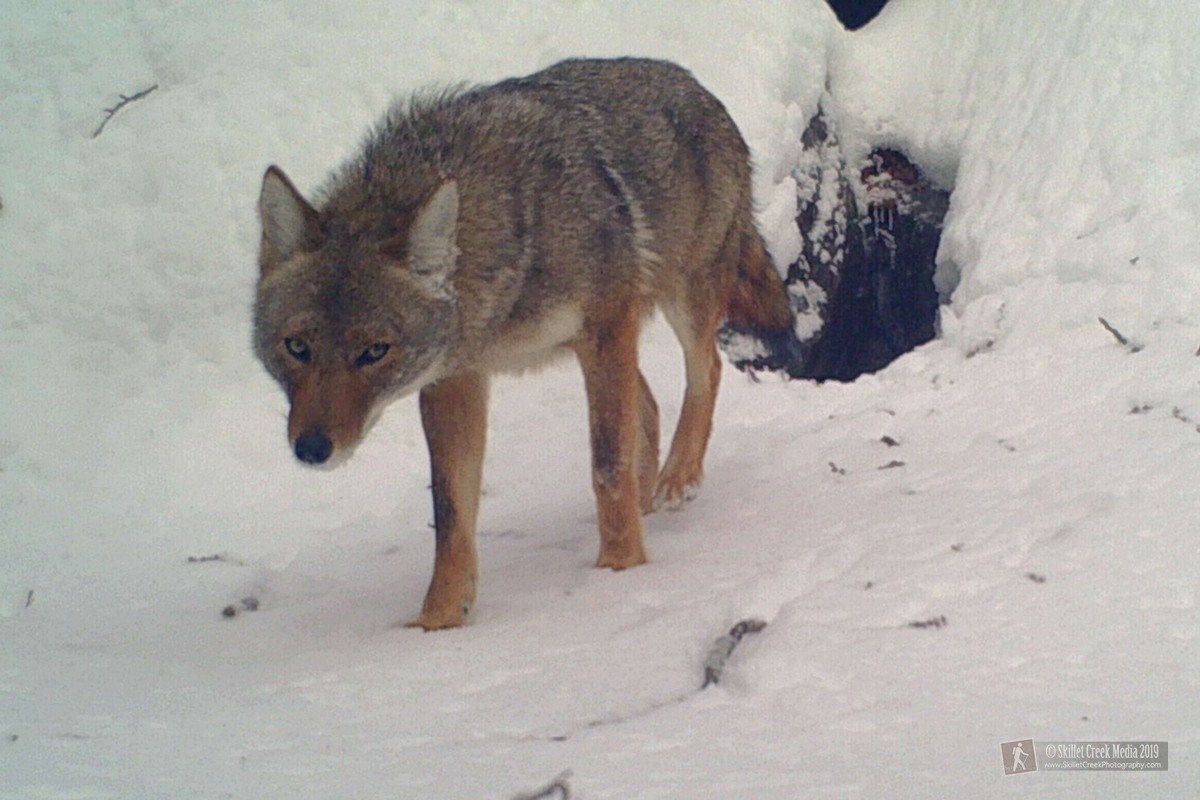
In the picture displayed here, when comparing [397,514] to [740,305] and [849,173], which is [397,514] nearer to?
[740,305]

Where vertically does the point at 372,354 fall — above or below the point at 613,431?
above

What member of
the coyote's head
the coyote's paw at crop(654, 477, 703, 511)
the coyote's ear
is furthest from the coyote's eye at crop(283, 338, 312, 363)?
the coyote's paw at crop(654, 477, 703, 511)

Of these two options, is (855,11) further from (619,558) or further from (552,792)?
(552,792)

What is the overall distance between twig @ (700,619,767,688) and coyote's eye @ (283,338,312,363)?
1358mm

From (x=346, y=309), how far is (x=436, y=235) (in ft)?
1.18

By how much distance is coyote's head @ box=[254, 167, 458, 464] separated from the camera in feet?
→ 9.73

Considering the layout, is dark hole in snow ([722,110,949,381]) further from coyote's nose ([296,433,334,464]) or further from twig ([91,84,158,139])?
coyote's nose ([296,433,334,464])

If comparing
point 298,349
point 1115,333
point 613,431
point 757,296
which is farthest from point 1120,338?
point 298,349

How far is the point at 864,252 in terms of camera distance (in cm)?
684

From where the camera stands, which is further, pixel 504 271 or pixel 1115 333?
pixel 1115 333

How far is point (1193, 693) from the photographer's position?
6.69 feet

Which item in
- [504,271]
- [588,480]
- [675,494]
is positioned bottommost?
[588,480]

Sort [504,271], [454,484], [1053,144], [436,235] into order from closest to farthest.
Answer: [436,235]
[504,271]
[454,484]
[1053,144]

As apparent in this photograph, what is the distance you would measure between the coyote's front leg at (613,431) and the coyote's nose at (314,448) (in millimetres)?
1170
